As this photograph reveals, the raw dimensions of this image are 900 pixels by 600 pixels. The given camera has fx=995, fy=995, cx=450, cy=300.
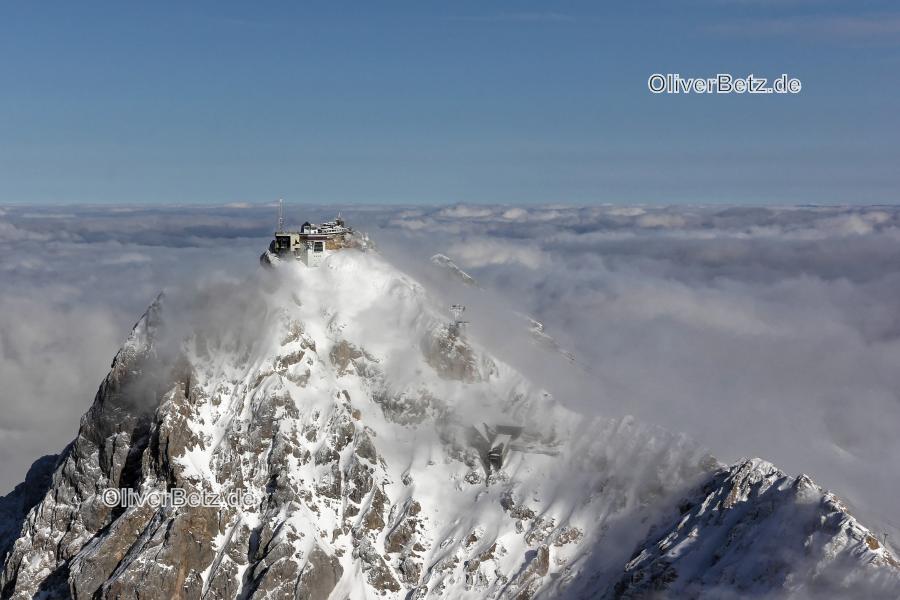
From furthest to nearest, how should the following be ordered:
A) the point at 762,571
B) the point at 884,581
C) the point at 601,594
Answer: the point at 601,594 < the point at 762,571 < the point at 884,581

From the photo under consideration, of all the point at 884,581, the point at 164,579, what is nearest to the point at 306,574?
the point at 164,579

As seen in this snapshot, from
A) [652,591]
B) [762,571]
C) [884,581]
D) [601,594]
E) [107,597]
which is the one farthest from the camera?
[107,597]

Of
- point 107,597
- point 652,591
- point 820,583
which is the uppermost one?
point 820,583

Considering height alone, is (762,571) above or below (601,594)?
above

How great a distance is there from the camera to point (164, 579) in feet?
654

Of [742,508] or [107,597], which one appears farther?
[107,597]

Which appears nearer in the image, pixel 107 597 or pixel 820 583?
pixel 820 583

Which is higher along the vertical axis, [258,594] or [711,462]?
[711,462]

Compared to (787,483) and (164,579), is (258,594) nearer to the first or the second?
(164,579)

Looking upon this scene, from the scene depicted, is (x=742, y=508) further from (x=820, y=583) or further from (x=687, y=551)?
(x=820, y=583)

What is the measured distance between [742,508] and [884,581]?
36.2 meters

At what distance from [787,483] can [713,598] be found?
1036 inches

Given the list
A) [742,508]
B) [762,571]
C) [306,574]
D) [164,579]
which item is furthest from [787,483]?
[164,579]

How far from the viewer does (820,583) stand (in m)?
151
